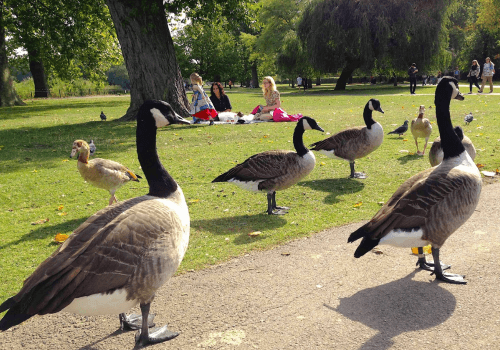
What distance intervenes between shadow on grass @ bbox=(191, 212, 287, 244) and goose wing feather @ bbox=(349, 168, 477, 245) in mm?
2073

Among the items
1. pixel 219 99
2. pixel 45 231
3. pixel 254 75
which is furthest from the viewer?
pixel 254 75

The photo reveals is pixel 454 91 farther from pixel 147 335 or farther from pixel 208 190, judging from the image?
pixel 208 190

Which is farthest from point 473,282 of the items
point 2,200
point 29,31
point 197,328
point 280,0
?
point 280,0

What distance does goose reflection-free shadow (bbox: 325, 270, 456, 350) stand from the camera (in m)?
3.51

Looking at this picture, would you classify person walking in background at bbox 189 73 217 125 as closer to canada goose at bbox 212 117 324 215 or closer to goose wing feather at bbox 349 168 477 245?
canada goose at bbox 212 117 324 215

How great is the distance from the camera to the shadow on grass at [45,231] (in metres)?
5.73

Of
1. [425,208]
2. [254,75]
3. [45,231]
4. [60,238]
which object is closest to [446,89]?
[425,208]

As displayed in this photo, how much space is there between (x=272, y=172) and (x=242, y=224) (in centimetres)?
98

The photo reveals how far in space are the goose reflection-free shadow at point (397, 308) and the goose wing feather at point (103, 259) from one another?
1851 mm

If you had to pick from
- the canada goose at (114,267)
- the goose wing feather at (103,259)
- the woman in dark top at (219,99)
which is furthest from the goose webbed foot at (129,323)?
the woman in dark top at (219,99)

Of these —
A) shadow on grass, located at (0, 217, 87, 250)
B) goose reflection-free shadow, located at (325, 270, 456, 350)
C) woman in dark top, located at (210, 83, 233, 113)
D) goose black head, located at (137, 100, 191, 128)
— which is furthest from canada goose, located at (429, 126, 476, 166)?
woman in dark top, located at (210, 83, 233, 113)

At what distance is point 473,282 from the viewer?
421 centimetres

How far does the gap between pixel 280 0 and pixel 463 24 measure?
42740mm

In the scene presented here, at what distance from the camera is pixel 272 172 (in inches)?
253
